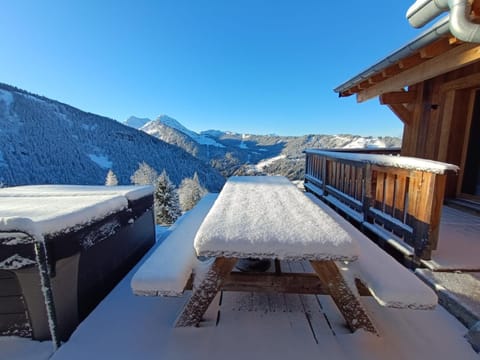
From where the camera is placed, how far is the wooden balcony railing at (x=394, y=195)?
172 centimetres

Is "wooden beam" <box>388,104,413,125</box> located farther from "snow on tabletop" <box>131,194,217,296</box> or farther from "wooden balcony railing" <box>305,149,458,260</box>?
"snow on tabletop" <box>131,194,217,296</box>

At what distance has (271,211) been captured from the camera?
1.35m

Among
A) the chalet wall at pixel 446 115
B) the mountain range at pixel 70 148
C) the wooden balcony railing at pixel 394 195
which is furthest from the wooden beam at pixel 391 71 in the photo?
the mountain range at pixel 70 148

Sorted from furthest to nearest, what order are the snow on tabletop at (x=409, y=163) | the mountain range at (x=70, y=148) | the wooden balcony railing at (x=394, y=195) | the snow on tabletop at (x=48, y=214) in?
1. the mountain range at (x=70, y=148)
2. the wooden balcony railing at (x=394, y=195)
3. the snow on tabletop at (x=409, y=163)
4. the snow on tabletop at (x=48, y=214)

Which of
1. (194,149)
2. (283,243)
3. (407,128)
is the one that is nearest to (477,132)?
(407,128)

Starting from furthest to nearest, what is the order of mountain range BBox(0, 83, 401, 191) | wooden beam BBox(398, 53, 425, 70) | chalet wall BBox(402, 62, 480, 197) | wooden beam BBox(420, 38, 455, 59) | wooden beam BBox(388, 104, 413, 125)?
mountain range BBox(0, 83, 401, 191) → wooden beam BBox(388, 104, 413, 125) → chalet wall BBox(402, 62, 480, 197) → wooden beam BBox(398, 53, 425, 70) → wooden beam BBox(420, 38, 455, 59)

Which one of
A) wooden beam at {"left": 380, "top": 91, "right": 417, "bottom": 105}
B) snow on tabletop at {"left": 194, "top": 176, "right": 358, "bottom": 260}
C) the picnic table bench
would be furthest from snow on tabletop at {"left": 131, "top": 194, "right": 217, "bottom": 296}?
wooden beam at {"left": 380, "top": 91, "right": 417, "bottom": 105}

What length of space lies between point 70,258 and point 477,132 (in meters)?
5.23

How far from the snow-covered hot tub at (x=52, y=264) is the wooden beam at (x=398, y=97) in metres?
4.42

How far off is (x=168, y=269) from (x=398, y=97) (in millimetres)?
4677

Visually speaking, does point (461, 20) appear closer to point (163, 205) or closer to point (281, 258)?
point (281, 258)

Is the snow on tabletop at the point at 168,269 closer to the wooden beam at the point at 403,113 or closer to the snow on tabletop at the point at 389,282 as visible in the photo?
the snow on tabletop at the point at 389,282

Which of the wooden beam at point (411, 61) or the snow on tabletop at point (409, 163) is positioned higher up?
the wooden beam at point (411, 61)

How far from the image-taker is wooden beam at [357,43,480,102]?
2.17 metres
